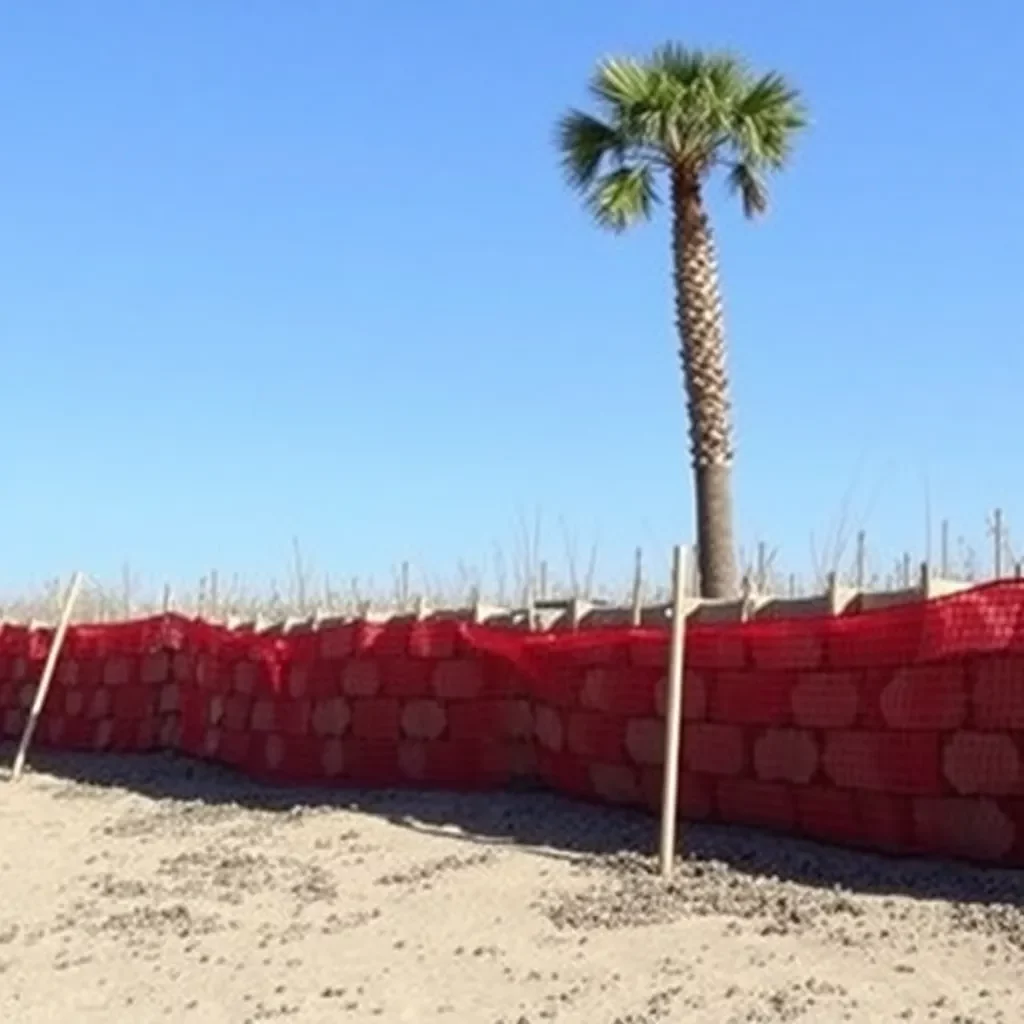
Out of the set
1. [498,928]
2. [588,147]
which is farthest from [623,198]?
[498,928]

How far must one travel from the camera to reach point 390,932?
959cm

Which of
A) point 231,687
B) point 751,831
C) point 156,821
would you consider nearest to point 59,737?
point 231,687

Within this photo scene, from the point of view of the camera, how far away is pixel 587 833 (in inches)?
453

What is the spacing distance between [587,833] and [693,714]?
1060 millimetres

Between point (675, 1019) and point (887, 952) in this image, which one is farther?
point (887, 952)

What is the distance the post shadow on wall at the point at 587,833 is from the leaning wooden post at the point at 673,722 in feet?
1.02

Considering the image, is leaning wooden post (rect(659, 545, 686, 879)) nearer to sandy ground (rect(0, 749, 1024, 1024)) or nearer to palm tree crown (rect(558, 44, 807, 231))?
sandy ground (rect(0, 749, 1024, 1024))

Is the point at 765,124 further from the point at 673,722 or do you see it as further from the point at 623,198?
the point at 673,722

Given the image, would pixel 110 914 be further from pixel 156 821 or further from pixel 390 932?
pixel 156 821

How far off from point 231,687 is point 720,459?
5.98 metres

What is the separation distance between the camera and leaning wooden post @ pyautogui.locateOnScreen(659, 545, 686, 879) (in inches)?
396

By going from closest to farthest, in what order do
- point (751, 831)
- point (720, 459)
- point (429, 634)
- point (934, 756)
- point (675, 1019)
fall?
1. point (675, 1019)
2. point (934, 756)
3. point (751, 831)
4. point (429, 634)
5. point (720, 459)

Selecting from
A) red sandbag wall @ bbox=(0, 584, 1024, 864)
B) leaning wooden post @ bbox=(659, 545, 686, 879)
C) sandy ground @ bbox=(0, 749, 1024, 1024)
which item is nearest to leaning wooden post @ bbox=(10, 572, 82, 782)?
red sandbag wall @ bbox=(0, 584, 1024, 864)

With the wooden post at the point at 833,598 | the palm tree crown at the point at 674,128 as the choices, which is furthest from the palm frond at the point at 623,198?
the wooden post at the point at 833,598
